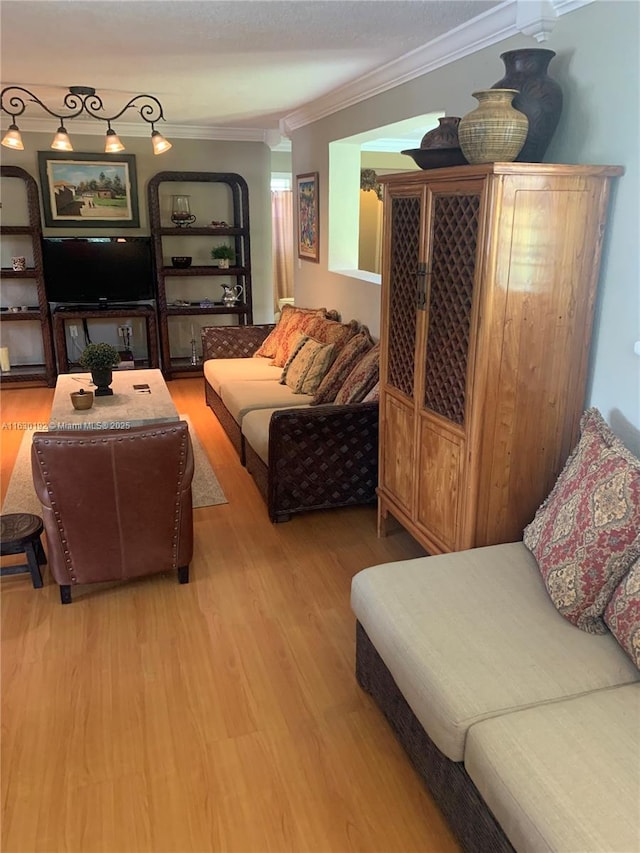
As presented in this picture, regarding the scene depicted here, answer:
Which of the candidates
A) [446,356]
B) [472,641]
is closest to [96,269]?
[446,356]

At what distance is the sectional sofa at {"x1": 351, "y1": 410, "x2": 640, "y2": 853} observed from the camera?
4.57 ft

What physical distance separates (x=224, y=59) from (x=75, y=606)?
9.65 ft

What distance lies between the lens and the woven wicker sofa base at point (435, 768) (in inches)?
60.6

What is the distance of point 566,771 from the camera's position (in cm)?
141

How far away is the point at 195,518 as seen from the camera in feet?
11.8

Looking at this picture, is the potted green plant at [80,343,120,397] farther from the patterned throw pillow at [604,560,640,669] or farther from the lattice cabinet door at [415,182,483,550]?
the patterned throw pillow at [604,560,640,669]

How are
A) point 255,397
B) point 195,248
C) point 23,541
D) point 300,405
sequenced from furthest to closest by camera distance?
point 195,248 → point 255,397 → point 300,405 → point 23,541

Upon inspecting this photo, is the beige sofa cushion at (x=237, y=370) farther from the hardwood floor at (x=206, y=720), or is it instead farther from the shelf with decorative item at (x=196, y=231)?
the hardwood floor at (x=206, y=720)

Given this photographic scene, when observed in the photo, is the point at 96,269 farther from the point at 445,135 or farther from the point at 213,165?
the point at 445,135

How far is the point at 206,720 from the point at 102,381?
260 cm

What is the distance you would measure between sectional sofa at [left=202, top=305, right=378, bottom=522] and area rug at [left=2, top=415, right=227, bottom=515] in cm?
25

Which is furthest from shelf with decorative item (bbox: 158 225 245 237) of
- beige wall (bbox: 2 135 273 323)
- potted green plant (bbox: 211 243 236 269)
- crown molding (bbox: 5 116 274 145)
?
crown molding (bbox: 5 116 274 145)

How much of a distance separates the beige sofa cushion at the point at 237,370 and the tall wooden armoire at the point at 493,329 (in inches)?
90.0

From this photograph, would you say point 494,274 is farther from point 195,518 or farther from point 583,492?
point 195,518
